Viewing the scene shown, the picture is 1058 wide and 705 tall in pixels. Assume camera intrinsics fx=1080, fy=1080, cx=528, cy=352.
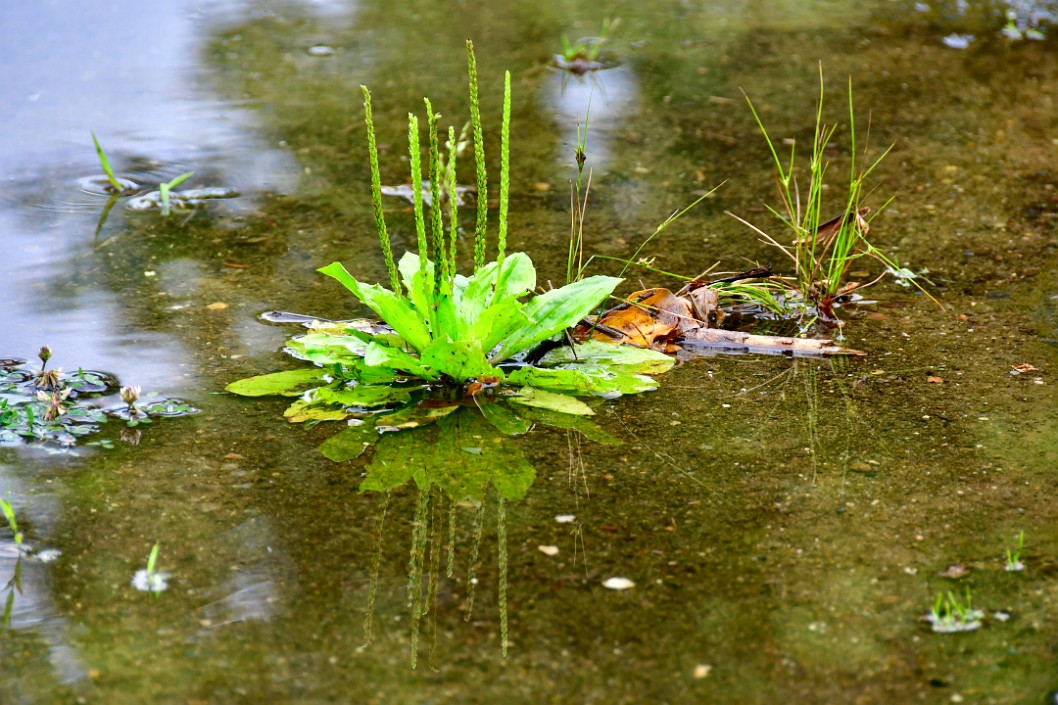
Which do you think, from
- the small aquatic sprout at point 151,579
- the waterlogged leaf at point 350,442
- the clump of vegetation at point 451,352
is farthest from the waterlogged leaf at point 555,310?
the small aquatic sprout at point 151,579

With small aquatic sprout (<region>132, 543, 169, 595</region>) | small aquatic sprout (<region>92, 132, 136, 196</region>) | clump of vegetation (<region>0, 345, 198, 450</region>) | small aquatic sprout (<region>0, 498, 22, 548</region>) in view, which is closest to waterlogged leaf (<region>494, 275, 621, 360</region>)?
clump of vegetation (<region>0, 345, 198, 450</region>)

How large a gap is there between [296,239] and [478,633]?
178cm

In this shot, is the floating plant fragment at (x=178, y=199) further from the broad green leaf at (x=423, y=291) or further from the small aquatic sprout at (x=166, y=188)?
the broad green leaf at (x=423, y=291)

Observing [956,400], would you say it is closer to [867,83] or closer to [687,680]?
[687,680]

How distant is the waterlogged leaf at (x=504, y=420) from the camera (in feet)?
7.66

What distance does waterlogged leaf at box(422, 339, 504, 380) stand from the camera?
2330 mm

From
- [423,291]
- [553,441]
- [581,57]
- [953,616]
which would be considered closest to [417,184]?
[423,291]

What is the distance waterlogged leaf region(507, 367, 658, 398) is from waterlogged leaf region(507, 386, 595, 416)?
23 mm

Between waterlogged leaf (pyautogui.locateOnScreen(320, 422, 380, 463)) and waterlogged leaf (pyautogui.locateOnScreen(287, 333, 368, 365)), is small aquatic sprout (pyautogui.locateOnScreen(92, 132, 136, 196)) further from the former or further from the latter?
waterlogged leaf (pyautogui.locateOnScreen(320, 422, 380, 463))

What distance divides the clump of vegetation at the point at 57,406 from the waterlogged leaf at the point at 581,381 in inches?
29.3

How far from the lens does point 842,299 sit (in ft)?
9.64

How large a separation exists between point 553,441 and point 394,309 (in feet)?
1.47

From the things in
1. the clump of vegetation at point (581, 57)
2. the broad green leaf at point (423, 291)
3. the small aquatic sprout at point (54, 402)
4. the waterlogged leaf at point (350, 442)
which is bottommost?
the waterlogged leaf at point (350, 442)

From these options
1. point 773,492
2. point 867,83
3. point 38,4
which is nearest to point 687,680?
point 773,492
